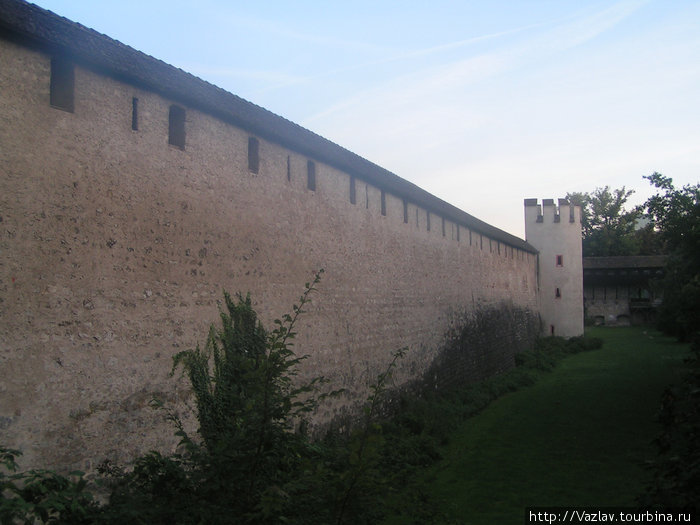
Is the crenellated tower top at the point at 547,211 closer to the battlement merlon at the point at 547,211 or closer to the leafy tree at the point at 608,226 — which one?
the battlement merlon at the point at 547,211

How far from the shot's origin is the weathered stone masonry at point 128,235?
15.3 ft

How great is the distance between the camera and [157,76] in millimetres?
5965

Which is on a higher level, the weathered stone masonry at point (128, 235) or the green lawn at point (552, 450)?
the weathered stone masonry at point (128, 235)

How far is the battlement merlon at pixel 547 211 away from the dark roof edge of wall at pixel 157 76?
21716 mm

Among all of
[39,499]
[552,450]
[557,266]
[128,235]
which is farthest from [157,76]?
[557,266]

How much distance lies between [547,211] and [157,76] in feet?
89.3

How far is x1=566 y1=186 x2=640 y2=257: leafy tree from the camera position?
1911 inches

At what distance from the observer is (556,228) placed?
97.8 feet

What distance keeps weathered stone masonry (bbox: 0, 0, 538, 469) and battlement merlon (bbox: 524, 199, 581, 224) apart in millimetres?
22859

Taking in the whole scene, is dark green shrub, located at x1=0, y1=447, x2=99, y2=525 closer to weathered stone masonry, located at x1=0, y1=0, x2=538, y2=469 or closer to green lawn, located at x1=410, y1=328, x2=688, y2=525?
weathered stone masonry, located at x1=0, y1=0, x2=538, y2=469

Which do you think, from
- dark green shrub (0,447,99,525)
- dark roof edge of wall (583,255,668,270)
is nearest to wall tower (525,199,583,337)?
dark roof edge of wall (583,255,668,270)

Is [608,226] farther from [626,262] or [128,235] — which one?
[128,235]

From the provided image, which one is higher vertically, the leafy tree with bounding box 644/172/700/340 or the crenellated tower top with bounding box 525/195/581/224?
the crenellated tower top with bounding box 525/195/581/224

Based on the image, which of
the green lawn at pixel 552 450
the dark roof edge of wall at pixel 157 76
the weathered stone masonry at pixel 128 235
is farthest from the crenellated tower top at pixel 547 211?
the weathered stone masonry at pixel 128 235
